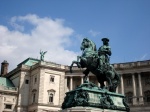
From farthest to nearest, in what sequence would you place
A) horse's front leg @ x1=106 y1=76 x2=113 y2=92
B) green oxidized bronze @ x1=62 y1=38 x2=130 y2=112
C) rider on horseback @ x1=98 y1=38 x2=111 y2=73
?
1. horse's front leg @ x1=106 y1=76 x2=113 y2=92
2. rider on horseback @ x1=98 y1=38 x2=111 y2=73
3. green oxidized bronze @ x1=62 y1=38 x2=130 y2=112

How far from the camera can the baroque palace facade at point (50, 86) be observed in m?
63.6

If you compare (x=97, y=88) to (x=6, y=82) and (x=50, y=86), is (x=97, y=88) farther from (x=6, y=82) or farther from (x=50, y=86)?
(x=6, y=82)

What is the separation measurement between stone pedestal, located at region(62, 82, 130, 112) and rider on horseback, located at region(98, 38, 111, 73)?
1618 millimetres

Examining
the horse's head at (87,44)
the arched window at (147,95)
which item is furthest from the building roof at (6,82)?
the horse's head at (87,44)

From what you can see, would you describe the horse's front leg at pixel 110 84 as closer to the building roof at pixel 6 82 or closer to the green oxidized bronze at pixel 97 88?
the green oxidized bronze at pixel 97 88

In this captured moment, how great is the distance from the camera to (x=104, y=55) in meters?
19.5

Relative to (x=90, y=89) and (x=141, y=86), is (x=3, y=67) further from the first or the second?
(x=90, y=89)

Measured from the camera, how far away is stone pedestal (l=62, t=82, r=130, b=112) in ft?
53.8

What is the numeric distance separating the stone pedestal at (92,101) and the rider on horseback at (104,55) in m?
1.62

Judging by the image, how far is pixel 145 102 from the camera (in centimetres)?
6150

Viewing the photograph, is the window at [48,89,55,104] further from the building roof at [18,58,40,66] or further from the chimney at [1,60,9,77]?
the chimney at [1,60,9,77]

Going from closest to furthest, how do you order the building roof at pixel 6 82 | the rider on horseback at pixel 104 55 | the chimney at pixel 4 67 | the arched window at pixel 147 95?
the rider on horseback at pixel 104 55
the arched window at pixel 147 95
the building roof at pixel 6 82
the chimney at pixel 4 67

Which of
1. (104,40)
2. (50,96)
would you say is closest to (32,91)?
(50,96)

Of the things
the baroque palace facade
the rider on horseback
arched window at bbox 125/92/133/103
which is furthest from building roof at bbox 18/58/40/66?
the rider on horseback
